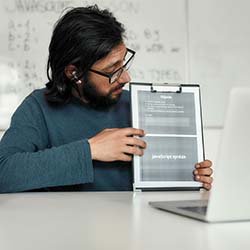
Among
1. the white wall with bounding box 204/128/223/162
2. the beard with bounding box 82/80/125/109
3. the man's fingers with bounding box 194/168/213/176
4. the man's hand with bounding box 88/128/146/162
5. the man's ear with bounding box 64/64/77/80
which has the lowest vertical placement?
the white wall with bounding box 204/128/223/162

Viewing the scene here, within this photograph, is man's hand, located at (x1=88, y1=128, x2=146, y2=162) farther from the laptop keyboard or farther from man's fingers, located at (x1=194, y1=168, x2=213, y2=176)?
the laptop keyboard

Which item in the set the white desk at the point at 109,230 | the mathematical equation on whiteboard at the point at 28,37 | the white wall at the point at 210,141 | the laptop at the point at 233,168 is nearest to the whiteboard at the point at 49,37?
the mathematical equation on whiteboard at the point at 28,37

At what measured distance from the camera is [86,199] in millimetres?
970

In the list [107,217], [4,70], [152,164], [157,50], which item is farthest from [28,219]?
[157,50]

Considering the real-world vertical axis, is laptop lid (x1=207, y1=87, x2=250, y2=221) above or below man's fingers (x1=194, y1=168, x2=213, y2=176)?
above

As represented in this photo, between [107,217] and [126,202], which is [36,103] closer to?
[126,202]

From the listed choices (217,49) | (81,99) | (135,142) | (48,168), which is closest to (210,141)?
(217,49)

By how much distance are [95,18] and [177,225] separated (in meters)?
1.03

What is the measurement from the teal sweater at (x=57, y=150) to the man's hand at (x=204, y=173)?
0.92ft

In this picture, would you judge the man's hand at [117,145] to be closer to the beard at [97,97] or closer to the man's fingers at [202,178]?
the man's fingers at [202,178]

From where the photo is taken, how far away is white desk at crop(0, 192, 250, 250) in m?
0.49

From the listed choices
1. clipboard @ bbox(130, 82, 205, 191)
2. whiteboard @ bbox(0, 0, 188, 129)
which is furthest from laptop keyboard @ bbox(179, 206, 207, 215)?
whiteboard @ bbox(0, 0, 188, 129)

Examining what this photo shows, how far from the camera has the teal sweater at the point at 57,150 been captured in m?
1.18

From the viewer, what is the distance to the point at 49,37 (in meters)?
2.14
